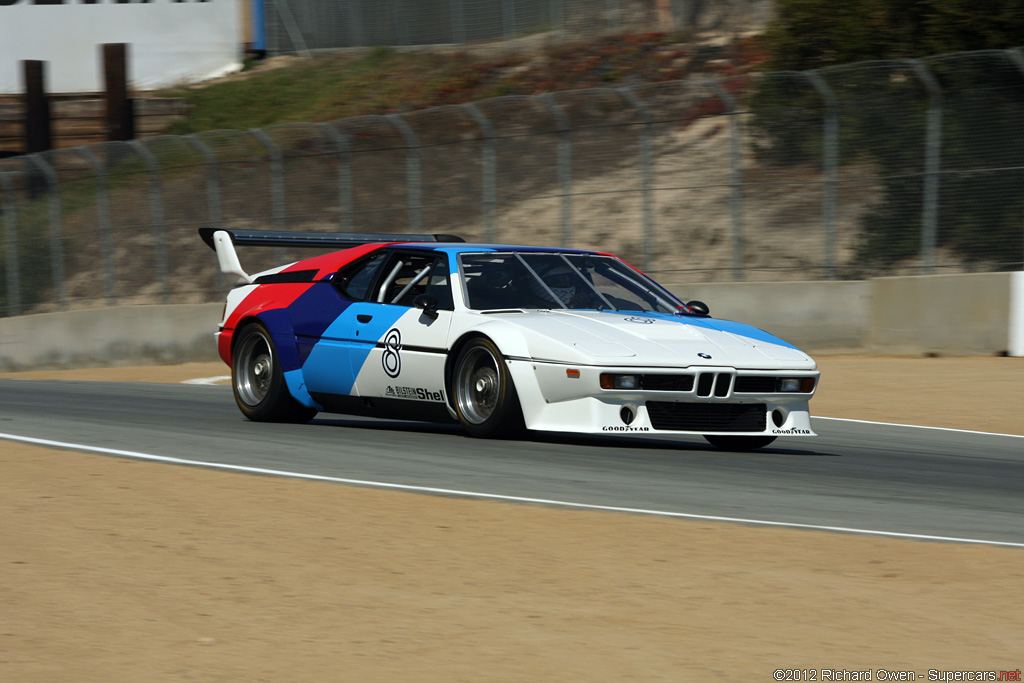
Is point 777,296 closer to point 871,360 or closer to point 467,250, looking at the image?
point 871,360

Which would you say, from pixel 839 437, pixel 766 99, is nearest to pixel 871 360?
pixel 766 99

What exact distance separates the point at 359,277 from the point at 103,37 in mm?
29666

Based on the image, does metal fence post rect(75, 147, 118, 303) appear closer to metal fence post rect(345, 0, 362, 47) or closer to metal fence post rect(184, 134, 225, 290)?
metal fence post rect(184, 134, 225, 290)

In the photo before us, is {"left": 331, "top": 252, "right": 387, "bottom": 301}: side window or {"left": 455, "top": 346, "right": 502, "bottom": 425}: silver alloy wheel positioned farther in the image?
{"left": 331, "top": 252, "right": 387, "bottom": 301}: side window

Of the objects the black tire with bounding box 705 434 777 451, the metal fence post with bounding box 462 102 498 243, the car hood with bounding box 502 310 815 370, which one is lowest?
the black tire with bounding box 705 434 777 451

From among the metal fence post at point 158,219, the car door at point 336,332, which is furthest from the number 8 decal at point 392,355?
the metal fence post at point 158,219

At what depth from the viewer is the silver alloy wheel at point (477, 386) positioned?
27.9 ft

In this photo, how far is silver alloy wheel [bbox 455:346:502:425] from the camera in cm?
851

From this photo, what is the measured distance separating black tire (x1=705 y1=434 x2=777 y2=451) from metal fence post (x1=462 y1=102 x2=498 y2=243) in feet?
34.9

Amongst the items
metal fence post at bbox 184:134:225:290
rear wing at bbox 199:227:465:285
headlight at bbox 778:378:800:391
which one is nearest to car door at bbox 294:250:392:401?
rear wing at bbox 199:227:465:285

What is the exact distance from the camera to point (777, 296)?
17156mm

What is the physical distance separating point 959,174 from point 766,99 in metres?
2.64

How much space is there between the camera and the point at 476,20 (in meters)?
33.0

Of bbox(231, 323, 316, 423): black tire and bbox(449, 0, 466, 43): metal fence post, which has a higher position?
bbox(449, 0, 466, 43): metal fence post
